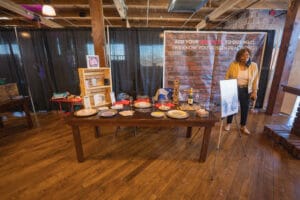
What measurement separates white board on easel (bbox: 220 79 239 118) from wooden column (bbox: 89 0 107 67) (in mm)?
2329

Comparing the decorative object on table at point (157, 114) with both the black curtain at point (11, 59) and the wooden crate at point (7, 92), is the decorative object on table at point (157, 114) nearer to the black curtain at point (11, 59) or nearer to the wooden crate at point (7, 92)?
the wooden crate at point (7, 92)

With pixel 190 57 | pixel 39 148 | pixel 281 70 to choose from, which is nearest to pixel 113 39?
pixel 190 57

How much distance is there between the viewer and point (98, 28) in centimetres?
279

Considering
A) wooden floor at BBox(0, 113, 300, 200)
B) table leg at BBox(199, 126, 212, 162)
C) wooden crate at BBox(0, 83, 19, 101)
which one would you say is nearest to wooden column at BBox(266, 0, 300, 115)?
wooden floor at BBox(0, 113, 300, 200)

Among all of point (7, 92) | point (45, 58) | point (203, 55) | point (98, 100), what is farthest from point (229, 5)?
point (7, 92)

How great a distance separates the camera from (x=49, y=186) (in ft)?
5.12

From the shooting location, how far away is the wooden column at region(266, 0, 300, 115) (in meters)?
3.06

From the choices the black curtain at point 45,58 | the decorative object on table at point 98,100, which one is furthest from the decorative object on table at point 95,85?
the black curtain at point 45,58

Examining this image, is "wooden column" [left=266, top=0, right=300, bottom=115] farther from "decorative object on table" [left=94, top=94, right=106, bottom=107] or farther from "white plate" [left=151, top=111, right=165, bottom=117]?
"decorative object on table" [left=94, top=94, right=106, bottom=107]

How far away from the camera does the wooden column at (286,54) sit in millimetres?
3064

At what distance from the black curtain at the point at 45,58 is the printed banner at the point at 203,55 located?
2.06m

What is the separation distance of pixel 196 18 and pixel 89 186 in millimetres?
5160

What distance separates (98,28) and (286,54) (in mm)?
4239

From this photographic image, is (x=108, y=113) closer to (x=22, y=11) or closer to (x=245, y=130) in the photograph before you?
(x=245, y=130)
